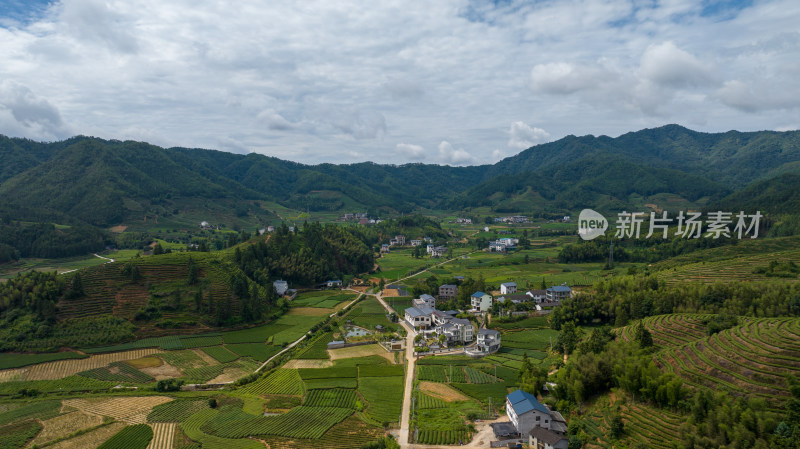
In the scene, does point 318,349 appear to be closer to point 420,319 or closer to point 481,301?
point 420,319

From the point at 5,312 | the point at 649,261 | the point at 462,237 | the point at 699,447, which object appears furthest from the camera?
the point at 462,237

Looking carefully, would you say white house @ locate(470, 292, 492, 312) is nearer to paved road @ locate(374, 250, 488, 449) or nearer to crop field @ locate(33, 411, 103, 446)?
paved road @ locate(374, 250, 488, 449)

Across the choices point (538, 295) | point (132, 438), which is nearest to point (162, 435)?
point (132, 438)

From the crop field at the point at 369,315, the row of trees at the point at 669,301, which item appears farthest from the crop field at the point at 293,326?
the row of trees at the point at 669,301

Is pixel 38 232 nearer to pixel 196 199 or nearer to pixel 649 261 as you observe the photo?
pixel 196 199

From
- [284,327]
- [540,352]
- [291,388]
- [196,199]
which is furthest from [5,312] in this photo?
[196,199]
